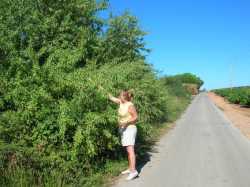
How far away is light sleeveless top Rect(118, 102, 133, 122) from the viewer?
8729 millimetres

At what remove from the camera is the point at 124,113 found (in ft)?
28.8

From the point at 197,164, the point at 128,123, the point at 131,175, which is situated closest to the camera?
the point at 131,175

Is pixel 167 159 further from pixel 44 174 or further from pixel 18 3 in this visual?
pixel 18 3

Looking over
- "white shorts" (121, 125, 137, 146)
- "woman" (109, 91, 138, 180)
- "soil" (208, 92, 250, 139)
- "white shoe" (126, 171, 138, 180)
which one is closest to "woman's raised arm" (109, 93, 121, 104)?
"woman" (109, 91, 138, 180)

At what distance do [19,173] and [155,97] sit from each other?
1143 cm

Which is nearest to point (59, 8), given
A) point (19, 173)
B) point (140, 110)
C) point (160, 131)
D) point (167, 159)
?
point (140, 110)

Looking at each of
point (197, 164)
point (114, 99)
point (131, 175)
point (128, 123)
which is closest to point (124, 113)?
point (128, 123)

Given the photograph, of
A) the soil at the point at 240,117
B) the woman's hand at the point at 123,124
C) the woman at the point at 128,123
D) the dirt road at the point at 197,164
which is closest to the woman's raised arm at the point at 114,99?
the woman at the point at 128,123

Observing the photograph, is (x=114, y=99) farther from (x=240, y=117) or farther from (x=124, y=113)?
(x=240, y=117)

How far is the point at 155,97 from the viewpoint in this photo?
18.1 metres

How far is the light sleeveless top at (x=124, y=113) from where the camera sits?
8729 millimetres

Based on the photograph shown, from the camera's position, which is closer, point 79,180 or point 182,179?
point 79,180

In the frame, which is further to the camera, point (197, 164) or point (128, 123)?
point (197, 164)

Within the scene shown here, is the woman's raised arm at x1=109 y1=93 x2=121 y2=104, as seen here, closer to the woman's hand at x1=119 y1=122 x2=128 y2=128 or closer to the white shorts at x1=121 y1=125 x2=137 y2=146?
the woman's hand at x1=119 y1=122 x2=128 y2=128
